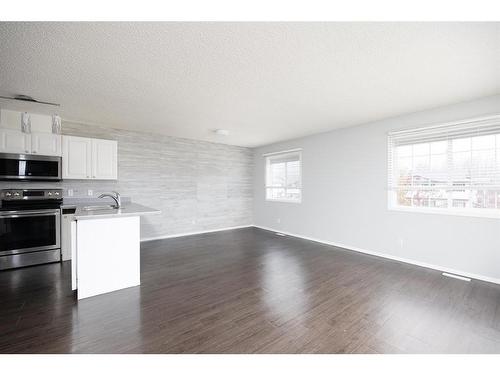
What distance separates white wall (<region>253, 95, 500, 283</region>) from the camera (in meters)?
2.94

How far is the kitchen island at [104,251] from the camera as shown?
2391mm

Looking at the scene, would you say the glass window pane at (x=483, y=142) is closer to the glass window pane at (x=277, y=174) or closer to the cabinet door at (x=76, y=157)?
the glass window pane at (x=277, y=174)

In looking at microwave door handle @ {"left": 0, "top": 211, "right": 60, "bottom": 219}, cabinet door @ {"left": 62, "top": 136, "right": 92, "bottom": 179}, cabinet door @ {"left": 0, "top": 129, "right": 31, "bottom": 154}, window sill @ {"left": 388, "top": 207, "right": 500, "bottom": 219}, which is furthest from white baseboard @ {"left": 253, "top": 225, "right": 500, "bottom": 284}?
cabinet door @ {"left": 0, "top": 129, "right": 31, "bottom": 154}

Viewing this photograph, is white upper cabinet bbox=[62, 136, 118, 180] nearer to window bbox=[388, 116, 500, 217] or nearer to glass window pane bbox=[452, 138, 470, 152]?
window bbox=[388, 116, 500, 217]

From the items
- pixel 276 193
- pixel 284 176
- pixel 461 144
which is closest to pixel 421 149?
pixel 461 144

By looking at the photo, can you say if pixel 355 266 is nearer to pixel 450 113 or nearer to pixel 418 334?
pixel 418 334

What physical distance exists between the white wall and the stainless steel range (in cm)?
463

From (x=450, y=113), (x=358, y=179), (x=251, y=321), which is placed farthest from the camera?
(x=358, y=179)

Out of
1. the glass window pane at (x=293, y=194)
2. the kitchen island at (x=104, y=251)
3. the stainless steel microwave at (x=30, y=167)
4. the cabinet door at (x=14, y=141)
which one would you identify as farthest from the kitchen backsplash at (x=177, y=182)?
the kitchen island at (x=104, y=251)

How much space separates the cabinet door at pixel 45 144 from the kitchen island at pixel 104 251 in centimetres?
187
